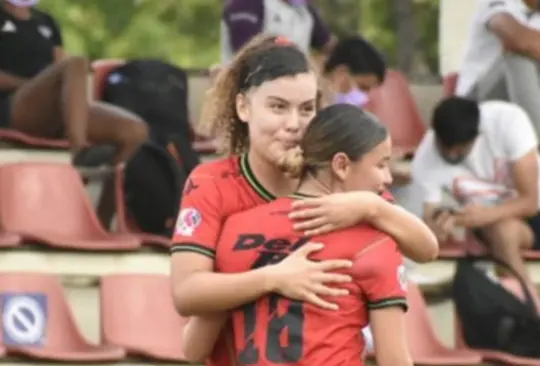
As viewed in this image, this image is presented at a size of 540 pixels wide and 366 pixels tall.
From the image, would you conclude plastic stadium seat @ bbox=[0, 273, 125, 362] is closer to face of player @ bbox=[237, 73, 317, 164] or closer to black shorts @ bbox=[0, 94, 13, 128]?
black shorts @ bbox=[0, 94, 13, 128]

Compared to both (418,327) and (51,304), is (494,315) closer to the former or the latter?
(418,327)

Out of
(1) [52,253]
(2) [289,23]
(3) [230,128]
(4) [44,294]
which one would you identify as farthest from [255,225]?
(2) [289,23]

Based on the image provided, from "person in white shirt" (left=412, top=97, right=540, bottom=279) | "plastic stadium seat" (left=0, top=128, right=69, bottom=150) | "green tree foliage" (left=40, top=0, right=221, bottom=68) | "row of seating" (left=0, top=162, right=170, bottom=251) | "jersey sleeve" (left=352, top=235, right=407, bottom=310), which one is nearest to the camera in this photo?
"jersey sleeve" (left=352, top=235, right=407, bottom=310)

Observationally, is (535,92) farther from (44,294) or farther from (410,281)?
(44,294)

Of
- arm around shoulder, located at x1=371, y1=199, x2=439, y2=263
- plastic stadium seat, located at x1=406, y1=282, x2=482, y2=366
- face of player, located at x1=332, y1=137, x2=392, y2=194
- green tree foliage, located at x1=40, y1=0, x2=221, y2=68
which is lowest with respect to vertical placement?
green tree foliage, located at x1=40, y1=0, x2=221, y2=68

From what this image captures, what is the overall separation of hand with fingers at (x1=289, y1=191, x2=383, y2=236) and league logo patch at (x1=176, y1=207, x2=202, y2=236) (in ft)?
0.69

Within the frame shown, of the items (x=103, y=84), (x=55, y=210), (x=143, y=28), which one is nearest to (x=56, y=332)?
(x=55, y=210)

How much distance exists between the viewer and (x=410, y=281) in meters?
7.34

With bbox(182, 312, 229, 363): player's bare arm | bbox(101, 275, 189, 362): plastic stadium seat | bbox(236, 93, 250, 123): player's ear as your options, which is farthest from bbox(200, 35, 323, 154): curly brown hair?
bbox(101, 275, 189, 362): plastic stadium seat

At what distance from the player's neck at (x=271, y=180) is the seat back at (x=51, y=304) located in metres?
3.16

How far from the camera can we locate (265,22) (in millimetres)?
8398

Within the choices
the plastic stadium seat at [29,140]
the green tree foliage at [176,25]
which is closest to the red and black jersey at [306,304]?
the plastic stadium seat at [29,140]

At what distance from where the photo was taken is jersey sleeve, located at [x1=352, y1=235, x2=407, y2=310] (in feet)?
11.0

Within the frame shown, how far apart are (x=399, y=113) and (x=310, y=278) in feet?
18.8
